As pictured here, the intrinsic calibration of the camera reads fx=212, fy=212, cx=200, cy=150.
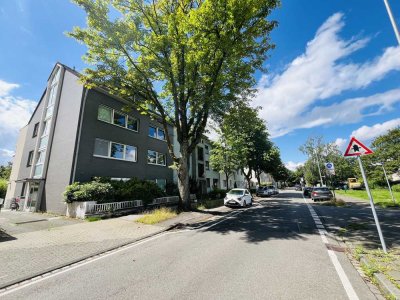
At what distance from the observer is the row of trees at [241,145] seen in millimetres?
16750

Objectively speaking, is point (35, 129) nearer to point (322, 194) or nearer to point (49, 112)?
point (49, 112)

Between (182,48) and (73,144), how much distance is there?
32.6ft

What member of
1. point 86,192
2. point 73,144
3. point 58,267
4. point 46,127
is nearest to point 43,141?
point 46,127

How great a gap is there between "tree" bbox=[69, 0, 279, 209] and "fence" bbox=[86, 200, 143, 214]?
3782 millimetres

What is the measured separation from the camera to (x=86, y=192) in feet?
42.1

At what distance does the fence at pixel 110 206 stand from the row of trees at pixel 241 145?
30.2ft

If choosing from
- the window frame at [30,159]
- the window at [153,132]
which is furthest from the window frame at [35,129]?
the window at [153,132]

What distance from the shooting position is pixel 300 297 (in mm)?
3590

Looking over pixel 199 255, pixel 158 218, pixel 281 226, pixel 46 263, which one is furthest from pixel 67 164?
pixel 281 226

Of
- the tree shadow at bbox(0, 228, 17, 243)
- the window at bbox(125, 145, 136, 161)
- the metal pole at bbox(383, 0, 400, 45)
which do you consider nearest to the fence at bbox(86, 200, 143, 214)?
the tree shadow at bbox(0, 228, 17, 243)

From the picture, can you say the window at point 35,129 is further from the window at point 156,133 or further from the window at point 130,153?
the window at point 156,133

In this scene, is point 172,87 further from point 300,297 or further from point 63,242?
point 300,297

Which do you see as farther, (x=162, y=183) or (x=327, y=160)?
(x=327, y=160)

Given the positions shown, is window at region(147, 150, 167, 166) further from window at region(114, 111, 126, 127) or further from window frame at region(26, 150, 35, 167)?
window frame at region(26, 150, 35, 167)
